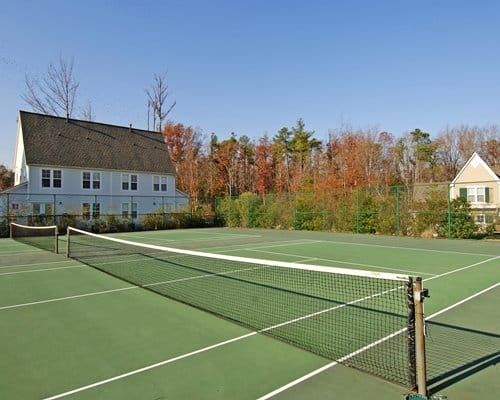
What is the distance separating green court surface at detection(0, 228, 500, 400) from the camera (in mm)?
3262

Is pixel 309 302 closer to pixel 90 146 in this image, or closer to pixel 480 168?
pixel 90 146

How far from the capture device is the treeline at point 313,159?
3859 centimetres

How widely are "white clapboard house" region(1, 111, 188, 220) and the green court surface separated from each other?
2010cm

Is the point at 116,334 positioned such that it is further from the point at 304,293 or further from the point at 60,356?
the point at 304,293

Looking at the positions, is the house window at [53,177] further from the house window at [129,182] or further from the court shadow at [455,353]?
the court shadow at [455,353]

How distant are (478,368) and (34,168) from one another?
30563mm

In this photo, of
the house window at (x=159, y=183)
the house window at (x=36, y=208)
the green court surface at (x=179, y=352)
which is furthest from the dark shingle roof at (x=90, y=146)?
the green court surface at (x=179, y=352)

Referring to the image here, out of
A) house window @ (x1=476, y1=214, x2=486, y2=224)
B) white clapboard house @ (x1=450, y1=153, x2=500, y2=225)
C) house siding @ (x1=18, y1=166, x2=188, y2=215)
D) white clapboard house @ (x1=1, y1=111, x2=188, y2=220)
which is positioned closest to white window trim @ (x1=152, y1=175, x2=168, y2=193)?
white clapboard house @ (x1=1, y1=111, x2=188, y2=220)

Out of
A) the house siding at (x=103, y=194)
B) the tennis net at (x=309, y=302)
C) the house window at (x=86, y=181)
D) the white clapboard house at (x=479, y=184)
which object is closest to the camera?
the tennis net at (x=309, y=302)

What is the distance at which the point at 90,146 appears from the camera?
32344mm

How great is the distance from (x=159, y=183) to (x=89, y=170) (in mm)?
6487

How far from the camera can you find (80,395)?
318 cm

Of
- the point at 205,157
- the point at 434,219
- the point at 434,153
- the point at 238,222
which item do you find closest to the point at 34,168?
the point at 238,222

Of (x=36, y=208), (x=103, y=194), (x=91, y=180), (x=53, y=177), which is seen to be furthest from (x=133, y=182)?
(x=36, y=208)
